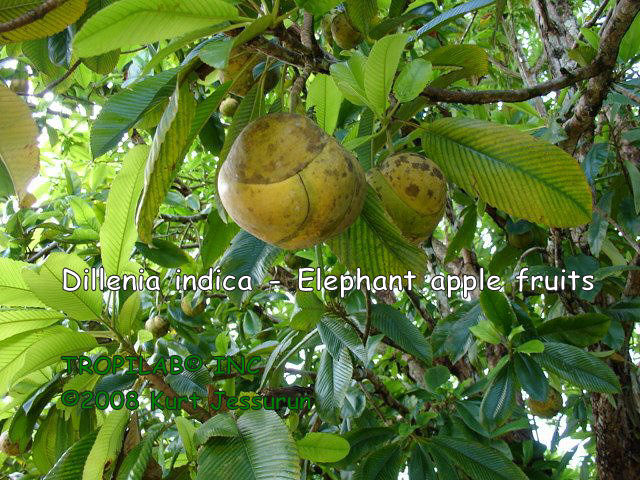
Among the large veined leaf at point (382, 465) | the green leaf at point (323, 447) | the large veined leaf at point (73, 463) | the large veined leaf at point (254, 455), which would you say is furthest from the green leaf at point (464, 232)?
the large veined leaf at point (73, 463)

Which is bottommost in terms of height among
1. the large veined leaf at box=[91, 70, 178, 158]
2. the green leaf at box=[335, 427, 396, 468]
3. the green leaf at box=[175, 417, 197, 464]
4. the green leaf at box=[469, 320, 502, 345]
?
the green leaf at box=[335, 427, 396, 468]

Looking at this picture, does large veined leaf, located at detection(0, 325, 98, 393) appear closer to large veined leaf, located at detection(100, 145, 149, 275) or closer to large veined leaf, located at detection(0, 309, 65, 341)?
large veined leaf, located at detection(0, 309, 65, 341)

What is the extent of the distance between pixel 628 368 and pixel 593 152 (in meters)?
0.77

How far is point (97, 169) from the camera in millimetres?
2930

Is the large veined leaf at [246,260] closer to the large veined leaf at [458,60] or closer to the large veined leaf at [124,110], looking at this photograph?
the large veined leaf at [124,110]

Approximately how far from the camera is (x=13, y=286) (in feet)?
4.03

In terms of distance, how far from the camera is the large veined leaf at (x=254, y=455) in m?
0.97

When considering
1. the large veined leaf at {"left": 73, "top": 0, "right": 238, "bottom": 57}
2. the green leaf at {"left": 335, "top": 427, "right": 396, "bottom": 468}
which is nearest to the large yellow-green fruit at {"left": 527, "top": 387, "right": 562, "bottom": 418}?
the green leaf at {"left": 335, "top": 427, "right": 396, "bottom": 468}

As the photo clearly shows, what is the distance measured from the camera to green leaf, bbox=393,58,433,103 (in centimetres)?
99

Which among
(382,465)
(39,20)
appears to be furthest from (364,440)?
(39,20)

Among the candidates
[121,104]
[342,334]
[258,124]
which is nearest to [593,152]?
[342,334]

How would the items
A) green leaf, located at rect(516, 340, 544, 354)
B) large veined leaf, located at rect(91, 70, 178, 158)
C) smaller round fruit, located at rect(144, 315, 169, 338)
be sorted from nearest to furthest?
large veined leaf, located at rect(91, 70, 178, 158)
green leaf, located at rect(516, 340, 544, 354)
smaller round fruit, located at rect(144, 315, 169, 338)

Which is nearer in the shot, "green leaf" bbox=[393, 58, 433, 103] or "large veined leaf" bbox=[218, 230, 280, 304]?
"green leaf" bbox=[393, 58, 433, 103]

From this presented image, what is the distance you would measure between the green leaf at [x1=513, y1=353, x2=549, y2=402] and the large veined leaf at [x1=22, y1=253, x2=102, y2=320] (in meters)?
1.07
